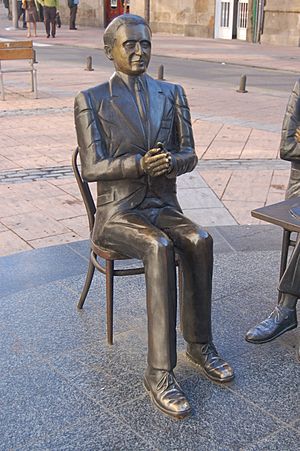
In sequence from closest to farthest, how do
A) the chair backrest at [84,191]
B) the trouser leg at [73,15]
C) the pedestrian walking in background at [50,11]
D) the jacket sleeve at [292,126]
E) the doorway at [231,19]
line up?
the chair backrest at [84,191]
the jacket sleeve at [292,126]
the pedestrian walking in background at [50,11]
the doorway at [231,19]
the trouser leg at [73,15]

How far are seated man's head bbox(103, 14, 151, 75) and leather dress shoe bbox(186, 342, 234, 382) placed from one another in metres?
1.39

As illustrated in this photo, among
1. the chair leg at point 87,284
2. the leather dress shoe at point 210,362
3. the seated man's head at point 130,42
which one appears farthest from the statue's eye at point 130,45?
the leather dress shoe at point 210,362

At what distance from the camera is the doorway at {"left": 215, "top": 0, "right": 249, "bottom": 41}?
2302 cm

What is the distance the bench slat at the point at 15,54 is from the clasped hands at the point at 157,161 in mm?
9031

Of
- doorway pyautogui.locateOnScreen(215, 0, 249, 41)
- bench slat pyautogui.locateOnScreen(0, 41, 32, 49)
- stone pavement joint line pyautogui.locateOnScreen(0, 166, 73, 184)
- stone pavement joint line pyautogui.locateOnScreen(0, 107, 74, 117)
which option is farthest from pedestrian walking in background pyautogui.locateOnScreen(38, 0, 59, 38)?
stone pavement joint line pyautogui.locateOnScreen(0, 166, 73, 184)

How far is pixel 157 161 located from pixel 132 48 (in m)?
0.60

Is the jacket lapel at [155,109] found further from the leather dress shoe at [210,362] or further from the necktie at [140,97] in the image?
the leather dress shoe at [210,362]

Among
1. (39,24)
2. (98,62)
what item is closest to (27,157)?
(98,62)

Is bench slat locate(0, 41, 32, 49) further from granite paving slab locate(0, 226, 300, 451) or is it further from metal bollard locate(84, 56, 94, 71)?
granite paving slab locate(0, 226, 300, 451)

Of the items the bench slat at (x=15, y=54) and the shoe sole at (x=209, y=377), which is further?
the bench slat at (x=15, y=54)

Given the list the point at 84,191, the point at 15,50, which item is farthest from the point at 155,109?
the point at 15,50

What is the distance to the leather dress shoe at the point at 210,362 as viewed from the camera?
10.2 ft

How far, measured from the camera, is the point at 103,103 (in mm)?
3172

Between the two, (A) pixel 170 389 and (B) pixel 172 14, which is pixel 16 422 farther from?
(B) pixel 172 14
